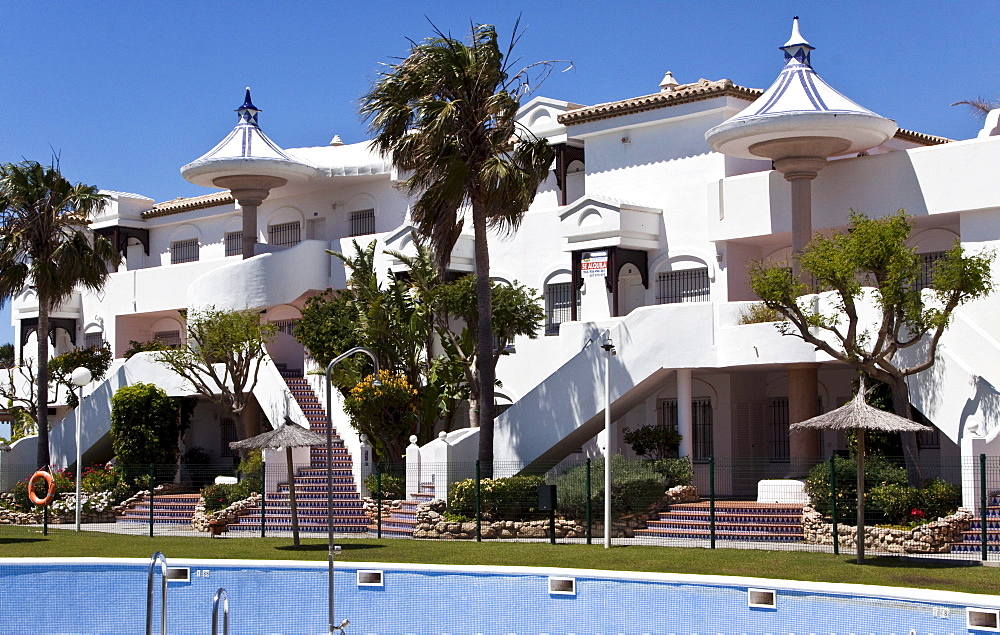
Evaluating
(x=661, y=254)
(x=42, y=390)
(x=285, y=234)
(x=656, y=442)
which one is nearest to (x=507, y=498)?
(x=656, y=442)

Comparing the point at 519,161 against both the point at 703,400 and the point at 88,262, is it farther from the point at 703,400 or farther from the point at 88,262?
the point at 88,262

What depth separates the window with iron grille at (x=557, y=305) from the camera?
33938mm

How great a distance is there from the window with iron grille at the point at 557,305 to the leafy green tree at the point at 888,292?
989 centimetres

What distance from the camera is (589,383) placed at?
28.3 m

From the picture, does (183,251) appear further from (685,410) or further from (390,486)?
(685,410)

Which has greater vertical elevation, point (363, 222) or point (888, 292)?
point (363, 222)

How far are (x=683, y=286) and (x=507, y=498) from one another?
8.36 m

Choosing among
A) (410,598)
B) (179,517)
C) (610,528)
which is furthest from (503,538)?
(179,517)

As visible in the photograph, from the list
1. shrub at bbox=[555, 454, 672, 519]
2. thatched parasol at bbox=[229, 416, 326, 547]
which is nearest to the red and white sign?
shrub at bbox=[555, 454, 672, 519]

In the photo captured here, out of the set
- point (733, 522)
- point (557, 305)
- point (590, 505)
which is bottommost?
point (733, 522)

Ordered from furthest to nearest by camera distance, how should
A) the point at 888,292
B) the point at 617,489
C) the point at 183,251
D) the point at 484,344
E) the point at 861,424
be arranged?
the point at 183,251 < the point at 484,344 < the point at 617,489 < the point at 888,292 < the point at 861,424

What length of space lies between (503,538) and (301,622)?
807 centimetres

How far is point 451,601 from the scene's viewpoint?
18531mm

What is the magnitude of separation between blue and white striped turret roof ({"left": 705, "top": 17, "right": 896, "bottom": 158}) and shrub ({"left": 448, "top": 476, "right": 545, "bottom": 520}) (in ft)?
26.5
